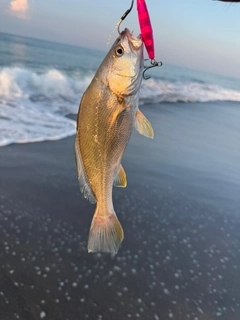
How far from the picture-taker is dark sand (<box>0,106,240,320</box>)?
3.53 m

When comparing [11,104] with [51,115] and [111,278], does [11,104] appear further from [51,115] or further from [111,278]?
[111,278]

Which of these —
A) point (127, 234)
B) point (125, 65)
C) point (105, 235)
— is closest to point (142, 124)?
point (125, 65)

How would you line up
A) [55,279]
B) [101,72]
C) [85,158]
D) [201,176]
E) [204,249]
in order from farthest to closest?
[201,176]
[204,249]
[55,279]
[85,158]
[101,72]

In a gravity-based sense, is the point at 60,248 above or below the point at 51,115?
above

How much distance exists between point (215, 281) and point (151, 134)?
270cm

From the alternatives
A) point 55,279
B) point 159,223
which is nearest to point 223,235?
point 159,223

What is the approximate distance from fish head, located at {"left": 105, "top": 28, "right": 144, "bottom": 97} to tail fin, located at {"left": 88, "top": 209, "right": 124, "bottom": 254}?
706 mm

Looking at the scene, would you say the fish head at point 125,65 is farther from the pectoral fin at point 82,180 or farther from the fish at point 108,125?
the pectoral fin at point 82,180

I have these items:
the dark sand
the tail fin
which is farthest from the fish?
the dark sand

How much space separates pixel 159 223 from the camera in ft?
16.5

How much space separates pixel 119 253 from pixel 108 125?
8.69 feet

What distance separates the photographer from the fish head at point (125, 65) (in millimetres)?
1790

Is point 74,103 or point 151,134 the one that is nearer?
point 151,134

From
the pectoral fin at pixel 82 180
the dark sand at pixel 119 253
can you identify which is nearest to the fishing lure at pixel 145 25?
the pectoral fin at pixel 82 180
